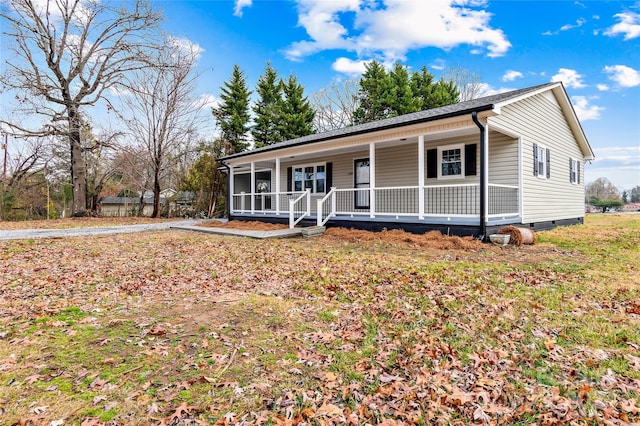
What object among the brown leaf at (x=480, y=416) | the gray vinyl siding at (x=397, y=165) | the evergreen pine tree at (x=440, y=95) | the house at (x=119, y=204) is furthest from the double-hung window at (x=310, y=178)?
the evergreen pine tree at (x=440, y=95)

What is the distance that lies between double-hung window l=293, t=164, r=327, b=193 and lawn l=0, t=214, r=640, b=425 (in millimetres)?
9328

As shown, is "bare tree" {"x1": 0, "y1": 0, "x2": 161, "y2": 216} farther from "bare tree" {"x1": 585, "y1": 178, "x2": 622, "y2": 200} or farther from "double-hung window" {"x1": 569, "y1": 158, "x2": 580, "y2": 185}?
"bare tree" {"x1": 585, "y1": 178, "x2": 622, "y2": 200}

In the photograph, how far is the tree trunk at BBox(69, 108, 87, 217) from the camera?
17.0 m

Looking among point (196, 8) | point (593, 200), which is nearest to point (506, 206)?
point (196, 8)

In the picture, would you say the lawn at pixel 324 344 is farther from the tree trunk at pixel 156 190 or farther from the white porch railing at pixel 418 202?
the tree trunk at pixel 156 190

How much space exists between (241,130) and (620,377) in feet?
92.0

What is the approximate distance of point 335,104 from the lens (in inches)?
1273

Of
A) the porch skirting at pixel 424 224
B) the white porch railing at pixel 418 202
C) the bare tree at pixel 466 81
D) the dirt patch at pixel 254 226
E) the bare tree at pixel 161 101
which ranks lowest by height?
the dirt patch at pixel 254 226

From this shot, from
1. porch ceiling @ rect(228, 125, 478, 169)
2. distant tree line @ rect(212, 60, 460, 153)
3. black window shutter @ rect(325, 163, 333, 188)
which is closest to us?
porch ceiling @ rect(228, 125, 478, 169)

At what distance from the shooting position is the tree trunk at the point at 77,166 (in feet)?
55.9

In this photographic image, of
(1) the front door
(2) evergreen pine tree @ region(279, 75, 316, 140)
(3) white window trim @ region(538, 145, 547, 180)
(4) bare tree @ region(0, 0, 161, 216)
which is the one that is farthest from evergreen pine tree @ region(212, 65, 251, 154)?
(3) white window trim @ region(538, 145, 547, 180)

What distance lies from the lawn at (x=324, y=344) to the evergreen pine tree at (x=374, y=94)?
77.3 feet

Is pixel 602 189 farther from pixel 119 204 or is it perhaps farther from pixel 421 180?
pixel 119 204

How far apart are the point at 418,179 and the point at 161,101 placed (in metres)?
16.0
